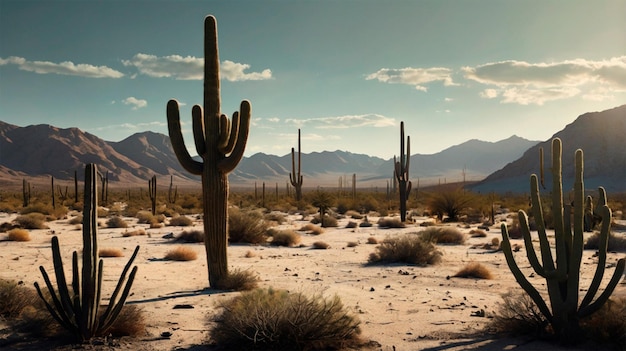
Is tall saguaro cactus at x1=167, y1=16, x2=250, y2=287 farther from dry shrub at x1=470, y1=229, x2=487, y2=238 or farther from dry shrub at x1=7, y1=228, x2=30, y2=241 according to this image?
dry shrub at x1=470, y1=229, x2=487, y2=238

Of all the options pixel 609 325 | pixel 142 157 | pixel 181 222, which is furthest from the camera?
pixel 142 157

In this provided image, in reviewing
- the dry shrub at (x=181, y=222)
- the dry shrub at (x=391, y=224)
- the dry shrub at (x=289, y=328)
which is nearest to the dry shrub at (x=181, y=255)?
the dry shrub at (x=289, y=328)

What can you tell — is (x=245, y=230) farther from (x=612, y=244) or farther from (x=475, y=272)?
(x=612, y=244)

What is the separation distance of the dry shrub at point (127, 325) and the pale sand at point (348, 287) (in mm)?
167

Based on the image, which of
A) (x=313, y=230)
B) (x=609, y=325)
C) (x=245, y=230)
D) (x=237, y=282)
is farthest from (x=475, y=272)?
(x=313, y=230)

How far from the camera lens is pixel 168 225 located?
27.5m

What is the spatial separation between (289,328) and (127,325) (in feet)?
7.60

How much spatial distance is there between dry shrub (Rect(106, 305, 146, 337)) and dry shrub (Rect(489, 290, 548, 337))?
488 cm

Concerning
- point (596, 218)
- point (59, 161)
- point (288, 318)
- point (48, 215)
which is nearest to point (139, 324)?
point (288, 318)

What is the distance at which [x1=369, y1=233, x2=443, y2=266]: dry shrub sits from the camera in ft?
47.8

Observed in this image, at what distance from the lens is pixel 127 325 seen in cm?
740

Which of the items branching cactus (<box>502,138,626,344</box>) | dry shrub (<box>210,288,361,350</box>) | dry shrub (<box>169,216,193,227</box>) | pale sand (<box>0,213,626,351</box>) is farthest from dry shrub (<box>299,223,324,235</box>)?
dry shrub (<box>210,288,361,350</box>)

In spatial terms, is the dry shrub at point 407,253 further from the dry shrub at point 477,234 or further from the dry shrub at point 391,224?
the dry shrub at point 391,224

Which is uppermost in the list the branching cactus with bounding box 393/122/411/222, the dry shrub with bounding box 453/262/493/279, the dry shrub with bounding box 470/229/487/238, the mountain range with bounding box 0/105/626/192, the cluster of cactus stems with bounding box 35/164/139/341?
the mountain range with bounding box 0/105/626/192
